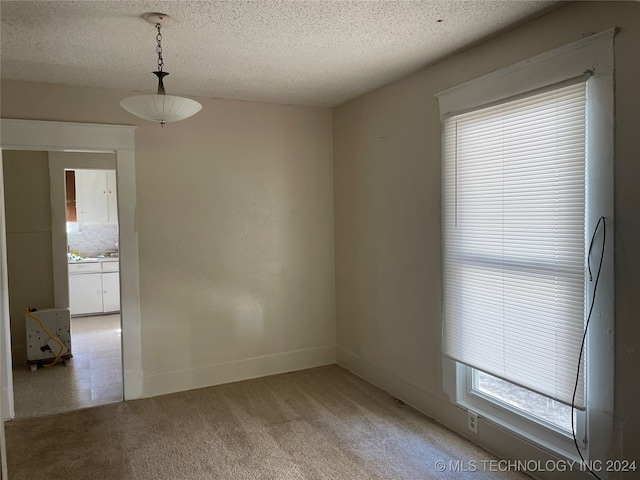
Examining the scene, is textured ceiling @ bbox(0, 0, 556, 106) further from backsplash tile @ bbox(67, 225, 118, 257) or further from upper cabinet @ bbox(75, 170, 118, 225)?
backsplash tile @ bbox(67, 225, 118, 257)

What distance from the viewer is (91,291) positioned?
274 inches

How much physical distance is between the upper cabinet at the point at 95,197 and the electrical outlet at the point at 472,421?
6.09m

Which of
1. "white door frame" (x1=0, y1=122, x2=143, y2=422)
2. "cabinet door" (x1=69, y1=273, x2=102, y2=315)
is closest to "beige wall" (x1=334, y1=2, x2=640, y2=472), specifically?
"white door frame" (x1=0, y1=122, x2=143, y2=422)

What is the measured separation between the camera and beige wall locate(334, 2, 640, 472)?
81.5 inches

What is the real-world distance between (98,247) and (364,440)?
6.16 m

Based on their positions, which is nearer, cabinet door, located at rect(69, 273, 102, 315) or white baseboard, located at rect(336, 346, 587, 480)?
white baseboard, located at rect(336, 346, 587, 480)

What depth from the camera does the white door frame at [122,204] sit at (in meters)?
3.47

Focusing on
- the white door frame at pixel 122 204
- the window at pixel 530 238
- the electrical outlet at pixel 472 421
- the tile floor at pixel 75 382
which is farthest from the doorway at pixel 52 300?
the window at pixel 530 238

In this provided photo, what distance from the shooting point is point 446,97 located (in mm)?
3074

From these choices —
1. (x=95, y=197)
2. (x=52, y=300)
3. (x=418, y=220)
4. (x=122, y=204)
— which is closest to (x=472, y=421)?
(x=418, y=220)

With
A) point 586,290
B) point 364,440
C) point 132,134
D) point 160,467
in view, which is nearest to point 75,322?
point 132,134

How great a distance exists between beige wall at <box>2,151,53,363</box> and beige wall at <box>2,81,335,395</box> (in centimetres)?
190

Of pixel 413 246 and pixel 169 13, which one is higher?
pixel 169 13

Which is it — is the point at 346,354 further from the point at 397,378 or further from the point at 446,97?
the point at 446,97
